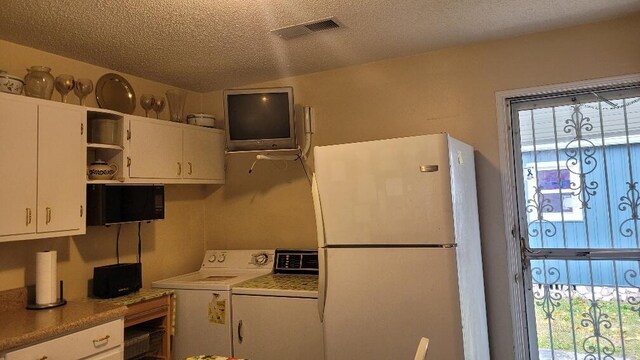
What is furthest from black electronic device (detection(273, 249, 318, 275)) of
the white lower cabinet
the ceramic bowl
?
the ceramic bowl

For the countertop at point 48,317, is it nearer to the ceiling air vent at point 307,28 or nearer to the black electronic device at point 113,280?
the black electronic device at point 113,280

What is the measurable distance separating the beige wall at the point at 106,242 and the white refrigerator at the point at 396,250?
158 centimetres

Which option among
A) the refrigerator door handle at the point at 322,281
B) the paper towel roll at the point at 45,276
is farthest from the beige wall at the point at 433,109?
the paper towel roll at the point at 45,276

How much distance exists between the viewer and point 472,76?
2805 millimetres

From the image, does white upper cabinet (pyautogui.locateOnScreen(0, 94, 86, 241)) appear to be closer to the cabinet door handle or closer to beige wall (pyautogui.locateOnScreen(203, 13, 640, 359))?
the cabinet door handle

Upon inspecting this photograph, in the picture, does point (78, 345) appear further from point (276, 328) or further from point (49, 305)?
point (276, 328)

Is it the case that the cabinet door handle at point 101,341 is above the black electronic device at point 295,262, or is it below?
below

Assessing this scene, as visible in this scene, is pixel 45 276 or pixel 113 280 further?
pixel 113 280

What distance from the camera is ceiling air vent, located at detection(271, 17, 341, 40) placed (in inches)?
92.1

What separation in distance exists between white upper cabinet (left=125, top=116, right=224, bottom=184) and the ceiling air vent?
1.13 metres

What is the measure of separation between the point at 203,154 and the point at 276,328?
1492 mm

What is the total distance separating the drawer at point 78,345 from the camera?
6.09ft

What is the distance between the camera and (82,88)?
260cm

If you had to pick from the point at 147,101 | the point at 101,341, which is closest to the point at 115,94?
the point at 147,101
